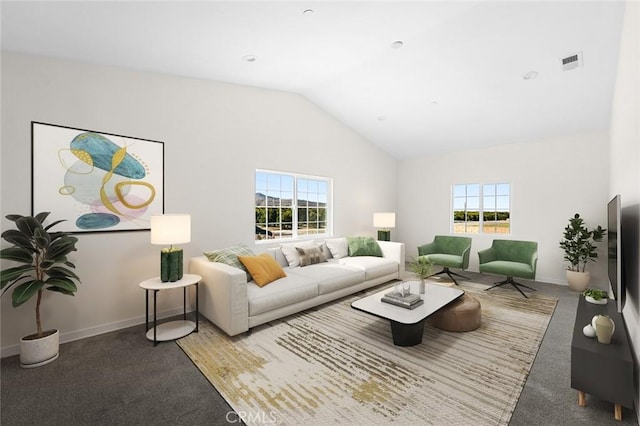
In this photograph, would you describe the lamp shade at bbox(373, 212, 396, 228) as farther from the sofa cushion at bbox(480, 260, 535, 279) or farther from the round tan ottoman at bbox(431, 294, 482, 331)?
the round tan ottoman at bbox(431, 294, 482, 331)

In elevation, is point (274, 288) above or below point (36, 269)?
below

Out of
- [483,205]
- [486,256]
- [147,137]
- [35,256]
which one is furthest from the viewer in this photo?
[483,205]

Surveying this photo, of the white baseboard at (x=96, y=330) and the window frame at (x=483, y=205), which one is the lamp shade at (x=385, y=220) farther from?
the white baseboard at (x=96, y=330)

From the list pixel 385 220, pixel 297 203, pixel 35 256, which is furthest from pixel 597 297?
pixel 35 256

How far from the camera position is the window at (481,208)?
5344 mm

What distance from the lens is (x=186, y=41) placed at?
2682 millimetres

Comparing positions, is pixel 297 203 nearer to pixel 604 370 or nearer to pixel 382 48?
pixel 382 48

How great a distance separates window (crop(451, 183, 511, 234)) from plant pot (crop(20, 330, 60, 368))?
6.37 metres

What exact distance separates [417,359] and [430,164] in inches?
192

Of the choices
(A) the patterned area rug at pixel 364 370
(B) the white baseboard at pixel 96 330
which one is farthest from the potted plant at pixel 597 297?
(B) the white baseboard at pixel 96 330

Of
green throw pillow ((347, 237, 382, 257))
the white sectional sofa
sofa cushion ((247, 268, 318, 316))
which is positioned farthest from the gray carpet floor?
green throw pillow ((347, 237, 382, 257))

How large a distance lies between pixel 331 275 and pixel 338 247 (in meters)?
1.11

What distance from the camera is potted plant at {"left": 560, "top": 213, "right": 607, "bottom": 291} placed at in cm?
421

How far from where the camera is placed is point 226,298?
275cm
